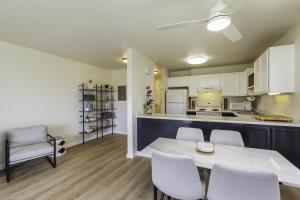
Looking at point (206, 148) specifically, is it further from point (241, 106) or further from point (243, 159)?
point (241, 106)

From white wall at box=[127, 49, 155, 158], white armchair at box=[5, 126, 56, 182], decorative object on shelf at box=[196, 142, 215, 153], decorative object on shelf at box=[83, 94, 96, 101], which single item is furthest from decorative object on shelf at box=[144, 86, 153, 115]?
decorative object on shelf at box=[196, 142, 215, 153]

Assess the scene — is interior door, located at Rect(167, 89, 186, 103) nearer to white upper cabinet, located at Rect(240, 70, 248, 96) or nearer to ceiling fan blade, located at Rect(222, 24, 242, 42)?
white upper cabinet, located at Rect(240, 70, 248, 96)

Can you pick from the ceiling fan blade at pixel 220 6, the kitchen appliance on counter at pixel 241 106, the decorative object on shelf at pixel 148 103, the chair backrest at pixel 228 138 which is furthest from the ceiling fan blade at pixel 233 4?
the kitchen appliance on counter at pixel 241 106

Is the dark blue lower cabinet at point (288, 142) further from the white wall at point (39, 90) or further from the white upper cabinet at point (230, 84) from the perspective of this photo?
the white wall at point (39, 90)

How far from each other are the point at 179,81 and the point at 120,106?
7.66ft

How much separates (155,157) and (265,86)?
2426mm

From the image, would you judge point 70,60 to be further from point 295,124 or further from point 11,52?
point 295,124

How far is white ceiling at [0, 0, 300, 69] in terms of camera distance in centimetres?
181

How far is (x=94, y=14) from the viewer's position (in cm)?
199

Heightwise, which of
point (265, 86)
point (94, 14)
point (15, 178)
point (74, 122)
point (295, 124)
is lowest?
point (15, 178)

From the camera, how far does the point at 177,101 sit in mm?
5137

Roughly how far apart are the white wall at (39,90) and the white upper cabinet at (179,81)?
281cm

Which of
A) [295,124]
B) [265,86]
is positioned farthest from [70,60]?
[295,124]

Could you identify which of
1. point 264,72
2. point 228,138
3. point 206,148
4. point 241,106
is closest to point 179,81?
point 241,106
